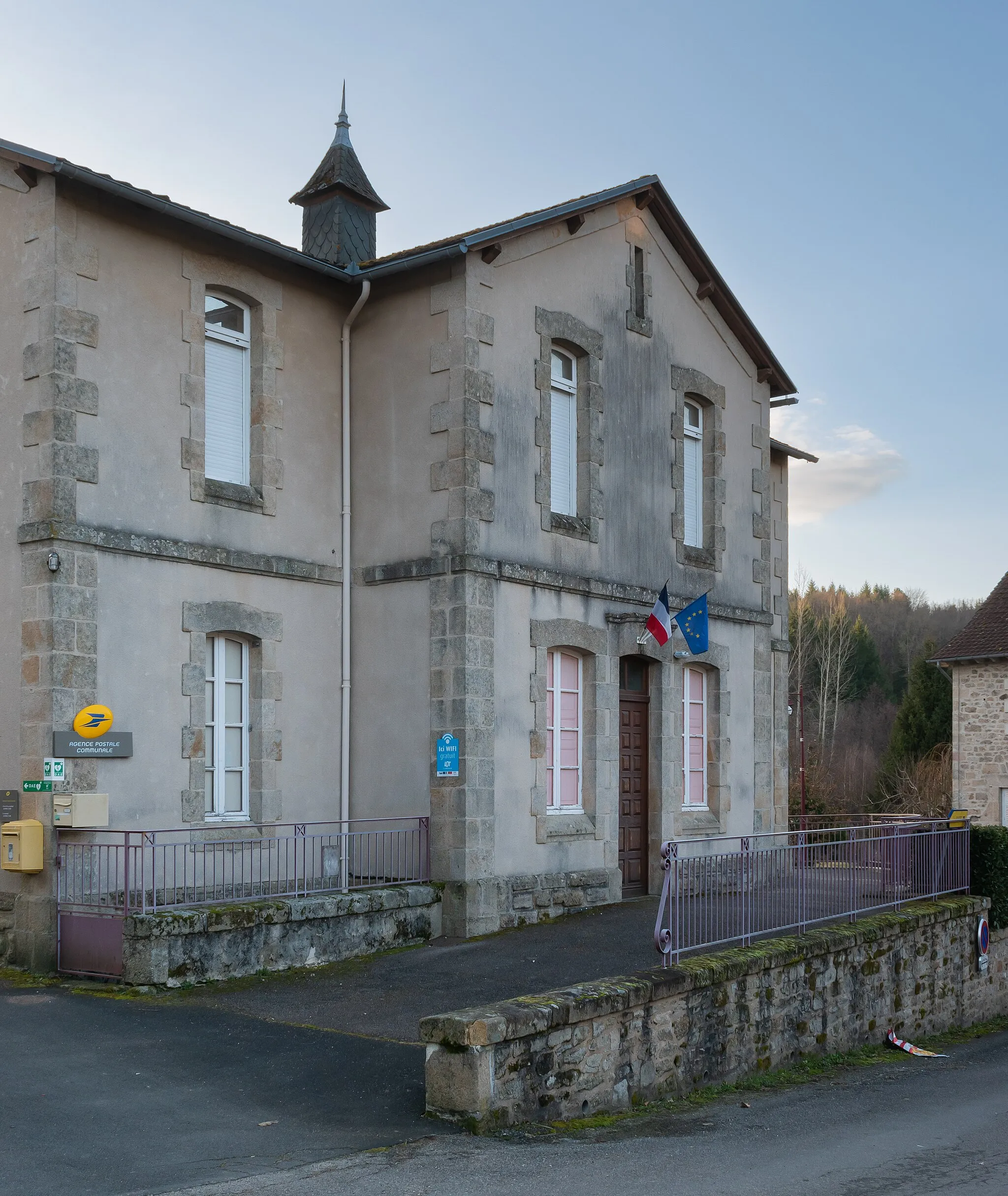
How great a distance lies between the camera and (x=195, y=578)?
12.2 metres

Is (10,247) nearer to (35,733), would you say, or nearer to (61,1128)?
(35,733)

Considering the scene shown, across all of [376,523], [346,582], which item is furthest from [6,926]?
[376,523]

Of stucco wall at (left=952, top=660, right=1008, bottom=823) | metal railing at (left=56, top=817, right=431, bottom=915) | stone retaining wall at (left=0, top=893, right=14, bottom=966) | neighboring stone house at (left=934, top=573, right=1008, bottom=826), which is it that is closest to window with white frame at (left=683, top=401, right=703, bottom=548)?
metal railing at (left=56, top=817, right=431, bottom=915)

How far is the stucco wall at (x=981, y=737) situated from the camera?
1057 inches

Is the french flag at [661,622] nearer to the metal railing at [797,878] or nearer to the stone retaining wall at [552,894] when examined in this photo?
the metal railing at [797,878]

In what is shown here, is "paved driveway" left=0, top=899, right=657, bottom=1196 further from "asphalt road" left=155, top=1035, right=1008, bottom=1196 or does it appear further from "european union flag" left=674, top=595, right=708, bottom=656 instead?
"european union flag" left=674, top=595, right=708, bottom=656

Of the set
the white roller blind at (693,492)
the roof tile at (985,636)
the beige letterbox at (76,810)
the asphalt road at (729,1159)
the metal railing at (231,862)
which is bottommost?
the asphalt road at (729,1159)

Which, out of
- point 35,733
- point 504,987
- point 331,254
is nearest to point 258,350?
point 331,254

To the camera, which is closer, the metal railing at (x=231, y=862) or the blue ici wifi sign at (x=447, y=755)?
the metal railing at (x=231, y=862)

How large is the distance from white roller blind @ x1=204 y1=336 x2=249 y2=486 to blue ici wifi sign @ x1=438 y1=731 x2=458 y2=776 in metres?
3.15

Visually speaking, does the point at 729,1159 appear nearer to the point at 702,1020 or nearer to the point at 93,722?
the point at 702,1020

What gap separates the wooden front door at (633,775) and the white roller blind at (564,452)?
2.00 metres

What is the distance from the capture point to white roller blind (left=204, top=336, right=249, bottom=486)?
12.7 m

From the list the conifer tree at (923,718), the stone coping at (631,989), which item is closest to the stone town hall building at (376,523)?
the stone coping at (631,989)
